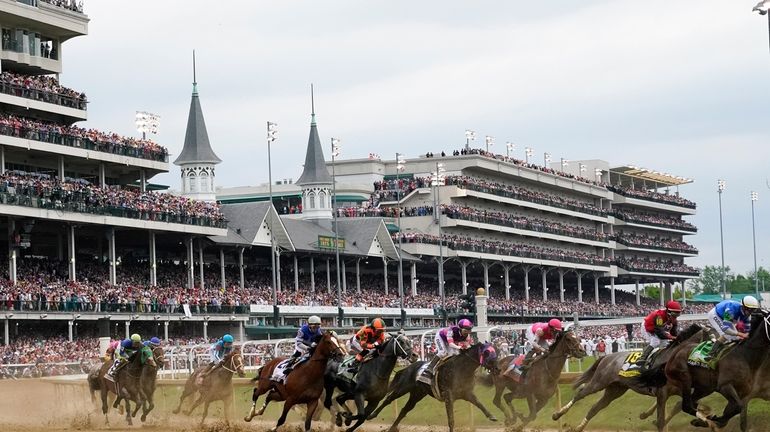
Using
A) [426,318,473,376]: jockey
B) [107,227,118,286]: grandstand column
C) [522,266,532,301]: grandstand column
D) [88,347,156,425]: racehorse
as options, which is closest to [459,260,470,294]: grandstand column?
[522,266,532,301]: grandstand column

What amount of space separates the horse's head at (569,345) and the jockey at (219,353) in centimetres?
816

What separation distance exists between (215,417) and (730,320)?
1389cm

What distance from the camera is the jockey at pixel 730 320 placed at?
18.4m

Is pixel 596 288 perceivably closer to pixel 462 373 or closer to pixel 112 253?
pixel 112 253

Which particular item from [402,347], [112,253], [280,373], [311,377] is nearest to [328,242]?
[112,253]

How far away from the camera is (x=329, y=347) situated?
71.6ft

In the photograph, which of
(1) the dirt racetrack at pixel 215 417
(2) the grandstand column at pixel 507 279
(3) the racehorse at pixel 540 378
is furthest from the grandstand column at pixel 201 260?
(3) the racehorse at pixel 540 378

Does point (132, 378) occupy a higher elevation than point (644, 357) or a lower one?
lower

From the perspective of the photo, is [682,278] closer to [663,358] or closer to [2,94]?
[2,94]

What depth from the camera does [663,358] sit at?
19.9 metres

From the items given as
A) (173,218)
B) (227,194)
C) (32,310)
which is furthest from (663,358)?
(227,194)

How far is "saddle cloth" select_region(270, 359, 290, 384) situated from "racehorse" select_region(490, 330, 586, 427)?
12.2 feet

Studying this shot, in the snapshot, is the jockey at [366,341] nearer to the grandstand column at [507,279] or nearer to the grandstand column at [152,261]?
the grandstand column at [152,261]

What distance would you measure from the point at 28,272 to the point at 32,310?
192 inches
